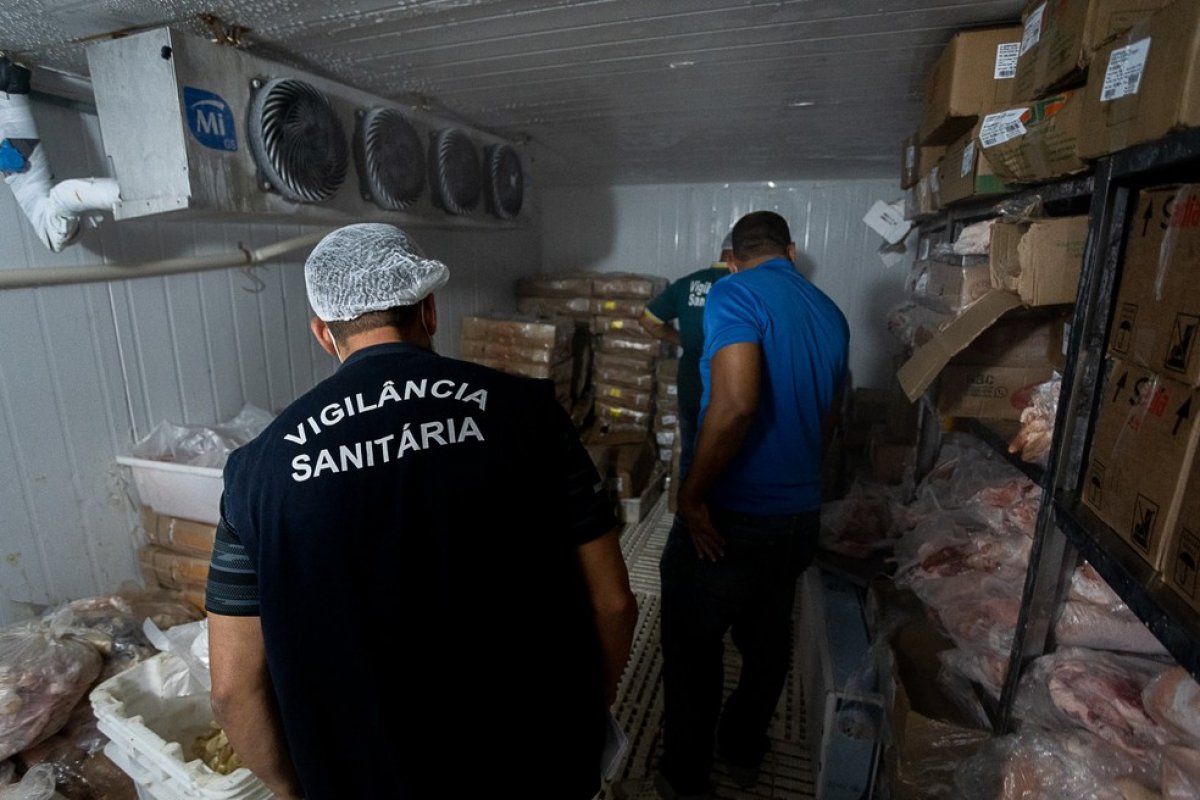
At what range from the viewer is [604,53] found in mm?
1681

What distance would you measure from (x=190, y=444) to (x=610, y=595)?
1.63 metres

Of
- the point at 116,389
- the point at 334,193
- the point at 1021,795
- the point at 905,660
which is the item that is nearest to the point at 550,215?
the point at 334,193

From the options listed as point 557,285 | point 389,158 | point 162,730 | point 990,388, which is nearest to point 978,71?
point 990,388

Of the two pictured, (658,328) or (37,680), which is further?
(658,328)

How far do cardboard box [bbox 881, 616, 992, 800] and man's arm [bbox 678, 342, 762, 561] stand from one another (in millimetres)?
642

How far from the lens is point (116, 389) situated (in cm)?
186

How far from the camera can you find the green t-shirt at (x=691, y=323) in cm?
308

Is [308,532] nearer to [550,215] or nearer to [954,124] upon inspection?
[954,124]

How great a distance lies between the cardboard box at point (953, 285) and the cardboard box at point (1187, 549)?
0.67 meters

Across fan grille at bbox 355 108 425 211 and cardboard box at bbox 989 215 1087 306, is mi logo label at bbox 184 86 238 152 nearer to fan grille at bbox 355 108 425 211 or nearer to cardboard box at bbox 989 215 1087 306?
fan grille at bbox 355 108 425 211

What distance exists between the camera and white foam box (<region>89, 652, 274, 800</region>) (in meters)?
1.26

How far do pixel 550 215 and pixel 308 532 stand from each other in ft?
13.0

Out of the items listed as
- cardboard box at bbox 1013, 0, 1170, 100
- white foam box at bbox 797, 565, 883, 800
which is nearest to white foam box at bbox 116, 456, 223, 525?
white foam box at bbox 797, 565, 883, 800

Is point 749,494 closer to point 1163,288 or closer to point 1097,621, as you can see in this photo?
point 1097,621
